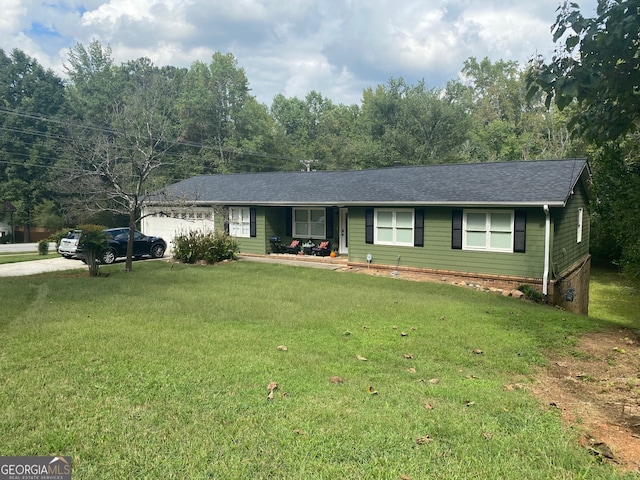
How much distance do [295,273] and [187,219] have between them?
988cm

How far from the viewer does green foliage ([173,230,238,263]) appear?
17.6 metres

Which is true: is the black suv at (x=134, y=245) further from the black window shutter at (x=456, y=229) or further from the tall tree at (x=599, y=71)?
the tall tree at (x=599, y=71)

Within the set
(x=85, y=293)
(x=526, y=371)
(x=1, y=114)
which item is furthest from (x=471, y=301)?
(x=1, y=114)

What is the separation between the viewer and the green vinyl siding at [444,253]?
1390 centimetres

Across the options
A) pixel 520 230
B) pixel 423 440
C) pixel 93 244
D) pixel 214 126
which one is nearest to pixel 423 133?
pixel 214 126

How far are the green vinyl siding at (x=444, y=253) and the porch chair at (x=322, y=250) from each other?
233 cm

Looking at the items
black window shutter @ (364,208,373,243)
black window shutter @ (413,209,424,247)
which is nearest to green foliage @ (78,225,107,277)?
black window shutter @ (364,208,373,243)

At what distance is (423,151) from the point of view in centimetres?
4059

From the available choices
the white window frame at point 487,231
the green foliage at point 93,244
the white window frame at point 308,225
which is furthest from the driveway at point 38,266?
the white window frame at point 487,231

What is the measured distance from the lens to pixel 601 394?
4.86m

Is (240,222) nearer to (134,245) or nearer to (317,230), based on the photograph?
(317,230)

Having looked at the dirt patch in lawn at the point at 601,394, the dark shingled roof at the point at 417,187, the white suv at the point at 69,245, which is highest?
the dark shingled roof at the point at 417,187

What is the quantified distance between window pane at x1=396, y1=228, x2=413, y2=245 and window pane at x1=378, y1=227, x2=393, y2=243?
28 cm

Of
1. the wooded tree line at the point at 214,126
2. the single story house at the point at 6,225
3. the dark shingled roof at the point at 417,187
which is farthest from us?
the single story house at the point at 6,225
